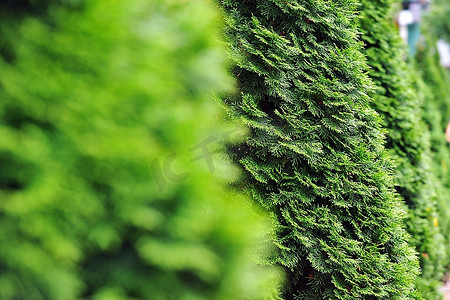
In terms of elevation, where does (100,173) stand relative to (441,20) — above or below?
below

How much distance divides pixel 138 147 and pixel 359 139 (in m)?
2.69

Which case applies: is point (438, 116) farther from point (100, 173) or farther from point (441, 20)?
point (441, 20)

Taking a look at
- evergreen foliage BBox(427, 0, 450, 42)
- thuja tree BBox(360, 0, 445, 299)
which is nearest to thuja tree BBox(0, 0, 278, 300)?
thuja tree BBox(360, 0, 445, 299)

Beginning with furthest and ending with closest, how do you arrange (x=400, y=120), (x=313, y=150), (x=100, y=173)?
(x=400, y=120) < (x=313, y=150) < (x=100, y=173)

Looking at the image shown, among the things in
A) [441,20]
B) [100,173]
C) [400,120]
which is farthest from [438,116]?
[441,20]

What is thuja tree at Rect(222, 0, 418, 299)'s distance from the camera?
11.3 ft

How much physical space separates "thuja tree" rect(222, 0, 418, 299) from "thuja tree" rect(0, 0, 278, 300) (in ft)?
6.73

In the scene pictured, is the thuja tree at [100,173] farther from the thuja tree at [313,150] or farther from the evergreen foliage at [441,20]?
the evergreen foliage at [441,20]

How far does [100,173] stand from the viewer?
1276mm

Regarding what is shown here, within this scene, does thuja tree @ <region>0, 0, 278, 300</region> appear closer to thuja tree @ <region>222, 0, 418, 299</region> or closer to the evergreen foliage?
thuja tree @ <region>222, 0, 418, 299</region>

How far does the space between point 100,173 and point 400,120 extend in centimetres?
460

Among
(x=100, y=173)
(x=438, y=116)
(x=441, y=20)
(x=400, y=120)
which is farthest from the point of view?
(x=441, y=20)

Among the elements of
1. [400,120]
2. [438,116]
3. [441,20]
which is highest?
[441,20]

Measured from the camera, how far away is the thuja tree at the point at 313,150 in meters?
3.43
